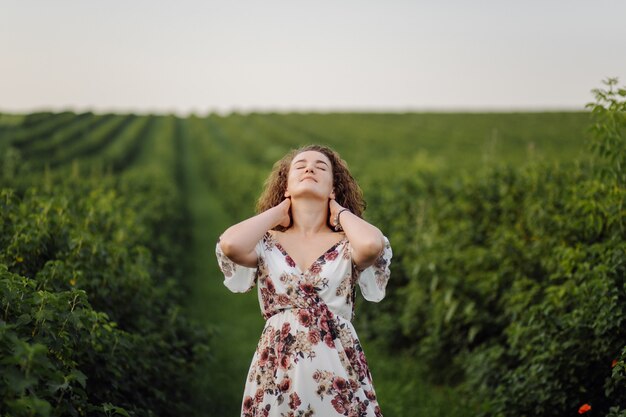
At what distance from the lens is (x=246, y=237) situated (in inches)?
130

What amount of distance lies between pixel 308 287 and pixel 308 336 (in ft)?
0.75

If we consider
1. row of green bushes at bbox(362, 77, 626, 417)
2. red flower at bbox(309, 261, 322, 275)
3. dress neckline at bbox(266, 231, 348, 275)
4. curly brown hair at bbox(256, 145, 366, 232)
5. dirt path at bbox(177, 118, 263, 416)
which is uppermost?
→ curly brown hair at bbox(256, 145, 366, 232)

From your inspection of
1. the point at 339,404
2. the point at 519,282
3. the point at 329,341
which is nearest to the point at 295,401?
the point at 339,404

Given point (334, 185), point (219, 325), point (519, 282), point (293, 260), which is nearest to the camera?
point (293, 260)

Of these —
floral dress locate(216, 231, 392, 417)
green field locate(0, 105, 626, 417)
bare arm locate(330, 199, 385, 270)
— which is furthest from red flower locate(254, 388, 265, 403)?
green field locate(0, 105, 626, 417)

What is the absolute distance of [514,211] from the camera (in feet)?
26.1

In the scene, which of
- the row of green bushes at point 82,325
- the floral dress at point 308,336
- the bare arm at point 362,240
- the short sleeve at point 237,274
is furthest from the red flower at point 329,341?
the row of green bushes at point 82,325

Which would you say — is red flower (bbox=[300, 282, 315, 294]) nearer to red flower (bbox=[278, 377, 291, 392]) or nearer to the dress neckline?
the dress neckline

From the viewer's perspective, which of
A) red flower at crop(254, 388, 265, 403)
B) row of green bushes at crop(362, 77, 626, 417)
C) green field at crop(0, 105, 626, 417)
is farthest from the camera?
green field at crop(0, 105, 626, 417)

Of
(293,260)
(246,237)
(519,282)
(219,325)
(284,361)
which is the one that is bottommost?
(219,325)

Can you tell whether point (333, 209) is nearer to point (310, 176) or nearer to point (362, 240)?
point (310, 176)

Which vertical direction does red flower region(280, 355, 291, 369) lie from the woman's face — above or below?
below

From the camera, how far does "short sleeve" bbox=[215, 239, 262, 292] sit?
346 centimetres

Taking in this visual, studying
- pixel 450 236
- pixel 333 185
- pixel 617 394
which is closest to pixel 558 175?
pixel 450 236
